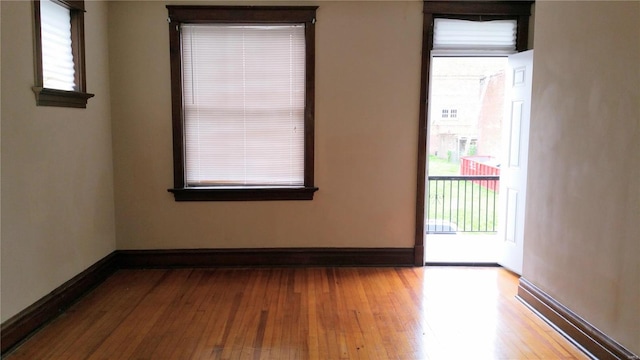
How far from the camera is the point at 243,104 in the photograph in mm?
4105

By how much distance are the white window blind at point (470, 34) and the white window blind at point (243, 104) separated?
1311mm

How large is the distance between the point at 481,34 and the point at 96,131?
3.62 meters

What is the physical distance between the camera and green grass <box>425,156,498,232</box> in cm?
634

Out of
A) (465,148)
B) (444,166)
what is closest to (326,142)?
(444,166)

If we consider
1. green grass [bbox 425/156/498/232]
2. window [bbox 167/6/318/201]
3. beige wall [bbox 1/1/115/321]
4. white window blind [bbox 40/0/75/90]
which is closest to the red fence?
green grass [bbox 425/156/498/232]

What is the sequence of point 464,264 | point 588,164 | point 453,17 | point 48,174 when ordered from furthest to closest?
point 464,264 < point 453,17 < point 48,174 < point 588,164

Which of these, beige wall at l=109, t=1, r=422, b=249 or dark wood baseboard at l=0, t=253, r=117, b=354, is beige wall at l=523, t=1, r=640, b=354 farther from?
dark wood baseboard at l=0, t=253, r=117, b=354

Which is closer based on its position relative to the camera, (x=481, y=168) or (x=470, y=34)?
(x=470, y=34)

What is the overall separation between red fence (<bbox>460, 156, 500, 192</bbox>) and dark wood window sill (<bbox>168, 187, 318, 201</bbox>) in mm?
3411

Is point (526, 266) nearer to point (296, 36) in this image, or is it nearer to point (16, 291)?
point (296, 36)

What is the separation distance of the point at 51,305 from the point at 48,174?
36.0 inches

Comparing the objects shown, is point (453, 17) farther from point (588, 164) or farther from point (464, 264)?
point (464, 264)

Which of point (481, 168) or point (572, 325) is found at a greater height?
point (481, 168)

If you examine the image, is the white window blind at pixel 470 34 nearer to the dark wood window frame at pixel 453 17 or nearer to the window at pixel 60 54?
the dark wood window frame at pixel 453 17
